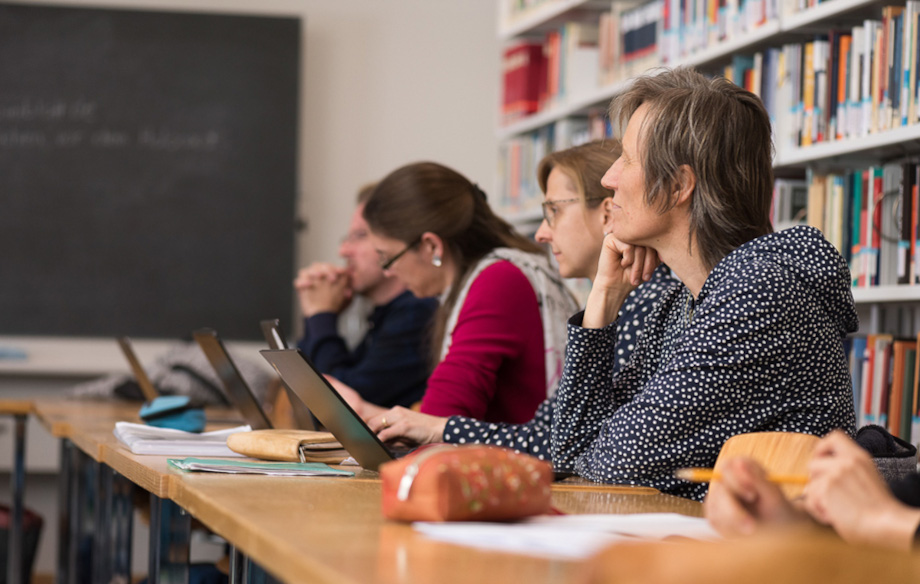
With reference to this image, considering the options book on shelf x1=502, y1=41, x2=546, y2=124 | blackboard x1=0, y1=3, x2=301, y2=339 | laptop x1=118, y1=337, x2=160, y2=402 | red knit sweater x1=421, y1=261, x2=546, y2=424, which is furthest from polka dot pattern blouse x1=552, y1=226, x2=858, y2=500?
blackboard x1=0, y1=3, x2=301, y2=339

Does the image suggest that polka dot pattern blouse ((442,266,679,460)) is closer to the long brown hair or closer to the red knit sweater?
the red knit sweater

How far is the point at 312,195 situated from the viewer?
436cm

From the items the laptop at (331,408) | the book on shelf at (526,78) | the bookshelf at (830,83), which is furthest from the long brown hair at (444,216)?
the book on shelf at (526,78)

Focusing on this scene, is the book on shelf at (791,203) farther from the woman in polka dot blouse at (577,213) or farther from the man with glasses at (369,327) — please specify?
the man with glasses at (369,327)

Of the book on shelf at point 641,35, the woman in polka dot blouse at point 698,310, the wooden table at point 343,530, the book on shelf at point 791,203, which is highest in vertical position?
the book on shelf at point 641,35

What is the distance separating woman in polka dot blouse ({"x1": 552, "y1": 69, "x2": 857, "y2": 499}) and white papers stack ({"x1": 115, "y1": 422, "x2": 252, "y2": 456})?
545 mm

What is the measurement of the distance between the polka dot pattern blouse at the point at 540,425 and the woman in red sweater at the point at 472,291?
11.4 inches

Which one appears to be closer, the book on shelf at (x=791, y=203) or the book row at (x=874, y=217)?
the book row at (x=874, y=217)

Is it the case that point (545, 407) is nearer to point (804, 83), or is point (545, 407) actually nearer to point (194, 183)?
point (804, 83)

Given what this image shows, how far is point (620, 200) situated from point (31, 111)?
320cm

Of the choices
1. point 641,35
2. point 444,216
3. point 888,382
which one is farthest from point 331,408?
point 641,35

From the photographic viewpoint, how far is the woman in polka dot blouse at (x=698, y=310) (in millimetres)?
1319

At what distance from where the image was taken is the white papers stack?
165 cm

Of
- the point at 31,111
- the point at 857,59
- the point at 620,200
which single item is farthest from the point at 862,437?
the point at 31,111
